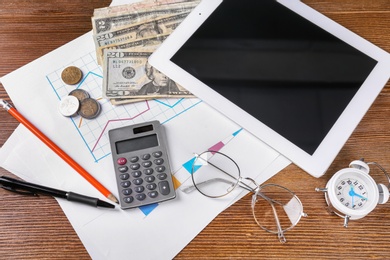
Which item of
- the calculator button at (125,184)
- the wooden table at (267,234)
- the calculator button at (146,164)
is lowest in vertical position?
the wooden table at (267,234)

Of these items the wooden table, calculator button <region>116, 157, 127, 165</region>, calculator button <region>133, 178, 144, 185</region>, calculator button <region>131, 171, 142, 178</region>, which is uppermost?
calculator button <region>116, 157, 127, 165</region>

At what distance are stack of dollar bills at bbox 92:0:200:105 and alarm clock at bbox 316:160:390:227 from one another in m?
0.29

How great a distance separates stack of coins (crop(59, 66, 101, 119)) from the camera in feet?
2.22

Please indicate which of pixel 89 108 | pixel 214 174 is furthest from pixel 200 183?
pixel 89 108

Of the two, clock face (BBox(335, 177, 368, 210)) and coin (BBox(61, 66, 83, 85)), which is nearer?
clock face (BBox(335, 177, 368, 210))

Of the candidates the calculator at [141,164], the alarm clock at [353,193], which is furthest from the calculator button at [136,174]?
the alarm clock at [353,193]

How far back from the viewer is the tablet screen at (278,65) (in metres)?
0.65

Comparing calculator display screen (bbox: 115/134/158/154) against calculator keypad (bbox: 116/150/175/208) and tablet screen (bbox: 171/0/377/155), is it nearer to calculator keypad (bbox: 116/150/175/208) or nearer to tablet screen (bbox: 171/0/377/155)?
calculator keypad (bbox: 116/150/175/208)

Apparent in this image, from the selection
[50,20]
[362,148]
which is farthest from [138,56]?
[362,148]

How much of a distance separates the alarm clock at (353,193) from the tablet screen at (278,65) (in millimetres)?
65

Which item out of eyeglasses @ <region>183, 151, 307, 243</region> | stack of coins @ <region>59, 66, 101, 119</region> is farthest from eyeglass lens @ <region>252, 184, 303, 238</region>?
stack of coins @ <region>59, 66, 101, 119</region>

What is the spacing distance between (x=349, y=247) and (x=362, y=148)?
16 cm

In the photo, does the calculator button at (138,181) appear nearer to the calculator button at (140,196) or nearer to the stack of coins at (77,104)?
the calculator button at (140,196)

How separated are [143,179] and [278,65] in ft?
1.00
